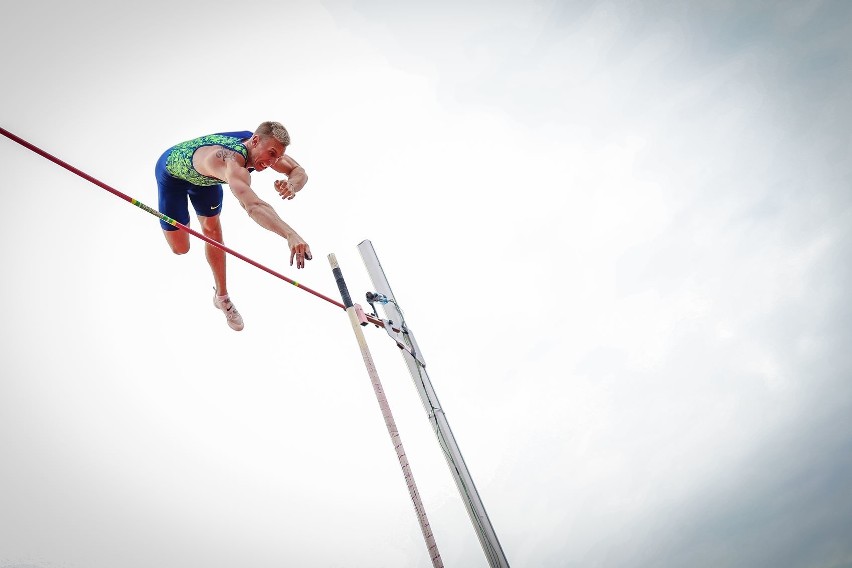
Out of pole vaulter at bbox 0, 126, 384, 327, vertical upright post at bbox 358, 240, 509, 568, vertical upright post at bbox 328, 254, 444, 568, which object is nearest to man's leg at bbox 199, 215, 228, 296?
pole vaulter at bbox 0, 126, 384, 327

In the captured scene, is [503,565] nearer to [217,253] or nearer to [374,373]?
[374,373]

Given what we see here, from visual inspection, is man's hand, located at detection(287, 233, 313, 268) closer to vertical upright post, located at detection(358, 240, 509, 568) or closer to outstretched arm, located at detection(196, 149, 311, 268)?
outstretched arm, located at detection(196, 149, 311, 268)

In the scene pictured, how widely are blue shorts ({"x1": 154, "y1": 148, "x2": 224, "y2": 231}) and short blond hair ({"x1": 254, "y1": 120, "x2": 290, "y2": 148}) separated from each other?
2.71 ft

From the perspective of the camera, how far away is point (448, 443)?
4.72 metres

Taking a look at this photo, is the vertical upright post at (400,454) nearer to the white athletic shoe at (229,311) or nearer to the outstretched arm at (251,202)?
the outstretched arm at (251,202)

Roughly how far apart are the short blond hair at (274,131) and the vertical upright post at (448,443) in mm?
2019

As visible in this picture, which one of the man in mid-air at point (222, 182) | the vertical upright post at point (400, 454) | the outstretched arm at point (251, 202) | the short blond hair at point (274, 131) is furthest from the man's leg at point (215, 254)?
the vertical upright post at point (400, 454)

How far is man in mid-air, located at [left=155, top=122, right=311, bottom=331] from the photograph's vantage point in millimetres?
3186

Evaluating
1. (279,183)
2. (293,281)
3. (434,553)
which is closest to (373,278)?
(293,281)

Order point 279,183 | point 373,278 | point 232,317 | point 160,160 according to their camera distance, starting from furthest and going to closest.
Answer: point 373,278 → point 232,317 → point 160,160 → point 279,183

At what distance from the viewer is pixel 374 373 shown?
11.8 ft

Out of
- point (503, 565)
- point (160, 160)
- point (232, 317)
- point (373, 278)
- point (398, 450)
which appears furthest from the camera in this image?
point (373, 278)

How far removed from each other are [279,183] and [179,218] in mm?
1083

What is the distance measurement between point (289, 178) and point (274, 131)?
451 millimetres
